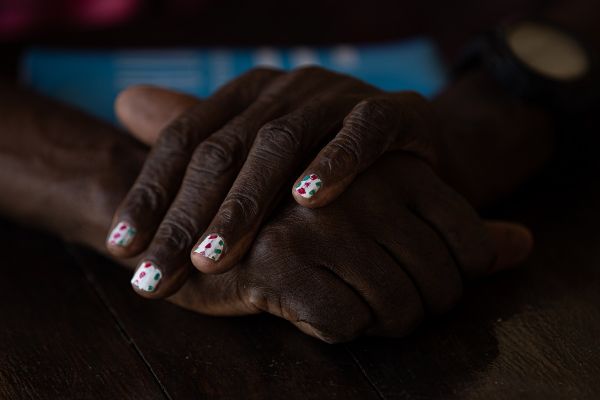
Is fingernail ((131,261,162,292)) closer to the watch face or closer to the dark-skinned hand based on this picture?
the dark-skinned hand

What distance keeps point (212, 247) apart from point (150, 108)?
249 millimetres

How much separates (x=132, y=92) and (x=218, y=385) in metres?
0.35

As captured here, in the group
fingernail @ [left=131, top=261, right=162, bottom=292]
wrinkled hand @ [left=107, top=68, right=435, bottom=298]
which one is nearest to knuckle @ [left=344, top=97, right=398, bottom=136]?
wrinkled hand @ [left=107, top=68, right=435, bottom=298]

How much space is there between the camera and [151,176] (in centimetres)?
69

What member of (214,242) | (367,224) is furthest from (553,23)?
(214,242)

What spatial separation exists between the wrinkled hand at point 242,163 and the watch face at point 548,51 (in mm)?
215

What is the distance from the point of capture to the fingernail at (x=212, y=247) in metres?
0.59

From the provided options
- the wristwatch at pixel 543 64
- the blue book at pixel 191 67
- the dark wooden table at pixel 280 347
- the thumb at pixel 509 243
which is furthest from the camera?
the blue book at pixel 191 67

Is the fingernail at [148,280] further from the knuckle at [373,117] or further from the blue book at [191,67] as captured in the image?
the blue book at [191,67]

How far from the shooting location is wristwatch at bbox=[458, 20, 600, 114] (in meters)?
0.86

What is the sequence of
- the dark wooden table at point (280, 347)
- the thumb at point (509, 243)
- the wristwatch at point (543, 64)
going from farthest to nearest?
the wristwatch at point (543, 64) < the thumb at point (509, 243) < the dark wooden table at point (280, 347)

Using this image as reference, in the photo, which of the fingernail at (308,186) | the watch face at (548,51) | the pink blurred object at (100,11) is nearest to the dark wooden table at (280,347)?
the fingernail at (308,186)

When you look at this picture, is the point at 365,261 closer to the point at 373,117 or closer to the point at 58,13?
the point at 373,117

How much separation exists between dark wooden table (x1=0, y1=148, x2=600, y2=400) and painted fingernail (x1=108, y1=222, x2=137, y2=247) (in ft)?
0.24
